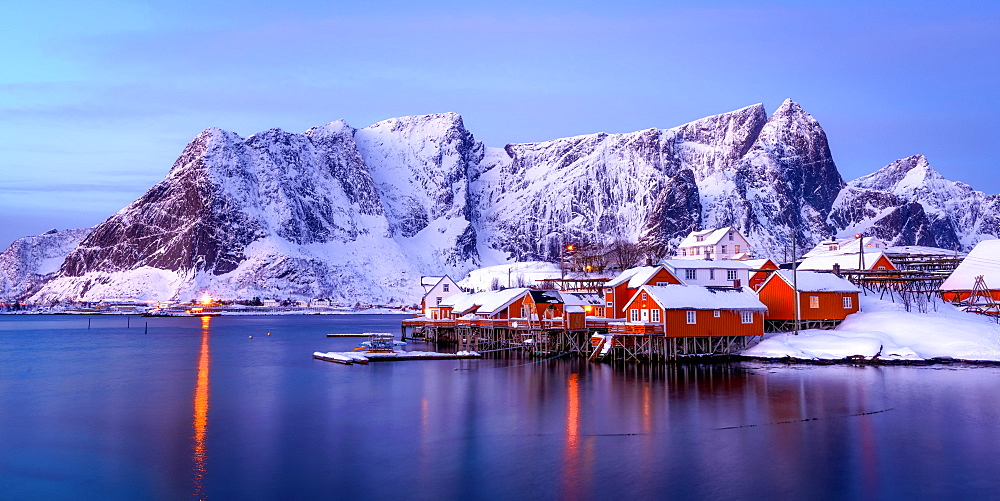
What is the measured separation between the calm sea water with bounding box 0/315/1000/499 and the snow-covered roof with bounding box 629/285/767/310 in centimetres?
549

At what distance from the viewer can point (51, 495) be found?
2900 centimetres

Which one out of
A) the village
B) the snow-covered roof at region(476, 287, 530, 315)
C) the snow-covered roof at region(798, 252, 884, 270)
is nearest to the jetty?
the village

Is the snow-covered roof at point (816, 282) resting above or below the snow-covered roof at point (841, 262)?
below

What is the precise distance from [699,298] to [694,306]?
1.82 m

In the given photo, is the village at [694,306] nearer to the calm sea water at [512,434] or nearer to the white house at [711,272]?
the white house at [711,272]

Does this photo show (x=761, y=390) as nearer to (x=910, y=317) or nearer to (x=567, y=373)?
(x=567, y=373)

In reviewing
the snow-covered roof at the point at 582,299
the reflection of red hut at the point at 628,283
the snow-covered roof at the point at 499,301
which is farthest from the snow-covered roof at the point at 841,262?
the snow-covered roof at the point at 499,301

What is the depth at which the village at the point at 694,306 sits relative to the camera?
67.4 m

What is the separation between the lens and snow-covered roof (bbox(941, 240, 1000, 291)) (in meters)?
85.0

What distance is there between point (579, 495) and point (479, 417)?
16002 mm

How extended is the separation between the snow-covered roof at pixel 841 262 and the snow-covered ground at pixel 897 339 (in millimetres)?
24598

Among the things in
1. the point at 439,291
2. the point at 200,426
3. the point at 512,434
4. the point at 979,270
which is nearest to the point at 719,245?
the point at 439,291

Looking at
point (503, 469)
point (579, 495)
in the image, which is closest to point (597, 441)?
point (503, 469)

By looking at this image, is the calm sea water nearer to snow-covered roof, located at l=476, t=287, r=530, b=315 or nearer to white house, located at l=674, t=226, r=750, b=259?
snow-covered roof, located at l=476, t=287, r=530, b=315
